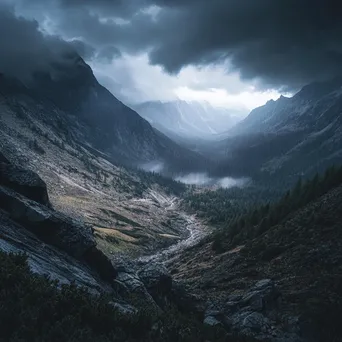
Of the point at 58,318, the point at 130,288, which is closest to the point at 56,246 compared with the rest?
the point at 130,288

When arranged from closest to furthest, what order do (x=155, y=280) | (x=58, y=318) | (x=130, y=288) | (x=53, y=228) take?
(x=58, y=318)
(x=53, y=228)
(x=130, y=288)
(x=155, y=280)

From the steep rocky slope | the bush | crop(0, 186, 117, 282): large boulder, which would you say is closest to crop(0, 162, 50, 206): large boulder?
crop(0, 186, 117, 282): large boulder

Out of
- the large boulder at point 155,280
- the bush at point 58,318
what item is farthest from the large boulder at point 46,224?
the bush at point 58,318

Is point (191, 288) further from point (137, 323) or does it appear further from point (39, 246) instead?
point (137, 323)

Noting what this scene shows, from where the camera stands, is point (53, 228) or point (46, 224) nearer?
point (46, 224)

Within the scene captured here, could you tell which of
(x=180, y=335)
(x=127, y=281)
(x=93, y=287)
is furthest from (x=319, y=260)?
(x=180, y=335)

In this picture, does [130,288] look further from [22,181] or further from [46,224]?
[22,181]

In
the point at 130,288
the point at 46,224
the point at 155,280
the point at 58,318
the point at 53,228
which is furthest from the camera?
the point at 155,280
